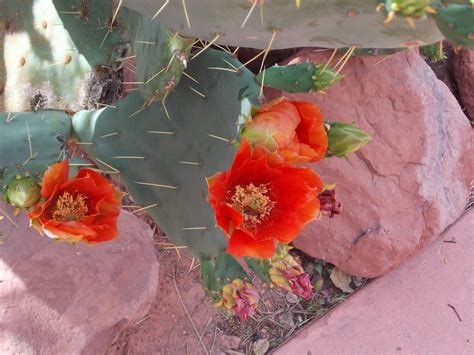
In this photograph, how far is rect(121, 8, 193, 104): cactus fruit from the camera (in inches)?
37.0

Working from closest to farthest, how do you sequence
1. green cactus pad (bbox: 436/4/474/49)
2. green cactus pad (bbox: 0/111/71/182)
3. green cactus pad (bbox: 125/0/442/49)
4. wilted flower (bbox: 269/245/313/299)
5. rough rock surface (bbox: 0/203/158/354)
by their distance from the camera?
green cactus pad (bbox: 436/4/474/49), green cactus pad (bbox: 125/0/442/49), wilted flower (bbox: 269/245/313/299), green cactus pad (bbox: 0/111/71/182), rough rock surface (bbox: 0/203/158/354)

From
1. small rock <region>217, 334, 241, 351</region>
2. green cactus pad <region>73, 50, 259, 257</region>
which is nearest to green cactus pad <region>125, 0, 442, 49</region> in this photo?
green cactus pad <region>73, 50, 259, 257</region>

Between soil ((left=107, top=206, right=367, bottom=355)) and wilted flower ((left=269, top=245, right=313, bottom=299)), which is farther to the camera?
soil ((left=107, top=206, right=367, bottom=355))

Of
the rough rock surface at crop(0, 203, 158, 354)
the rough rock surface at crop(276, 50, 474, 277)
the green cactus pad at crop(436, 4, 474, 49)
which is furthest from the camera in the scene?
the rough rock surface at crop(276, 50, 474, 277)

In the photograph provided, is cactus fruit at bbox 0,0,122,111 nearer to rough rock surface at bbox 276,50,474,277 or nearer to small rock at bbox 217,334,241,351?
rough rock surface at bbox 276,50,474,277

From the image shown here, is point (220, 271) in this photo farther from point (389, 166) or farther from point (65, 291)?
point (389, 166)

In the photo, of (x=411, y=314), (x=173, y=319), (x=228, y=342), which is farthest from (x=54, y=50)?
(x=411, y=314)

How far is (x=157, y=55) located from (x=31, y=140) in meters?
0.31

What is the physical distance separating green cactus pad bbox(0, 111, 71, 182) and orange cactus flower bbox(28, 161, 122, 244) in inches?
6.6

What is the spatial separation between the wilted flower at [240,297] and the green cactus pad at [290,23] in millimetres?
422

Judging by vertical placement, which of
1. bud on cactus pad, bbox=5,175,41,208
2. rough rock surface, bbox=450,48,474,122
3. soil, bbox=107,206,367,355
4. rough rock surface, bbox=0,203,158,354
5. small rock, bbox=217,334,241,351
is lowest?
small rock, bbox=217,334,241,351

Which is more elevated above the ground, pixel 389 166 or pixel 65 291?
pixel 389 166

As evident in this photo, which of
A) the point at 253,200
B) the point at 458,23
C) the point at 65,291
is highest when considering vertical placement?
the point at 458,23

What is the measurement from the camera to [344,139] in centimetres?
82
